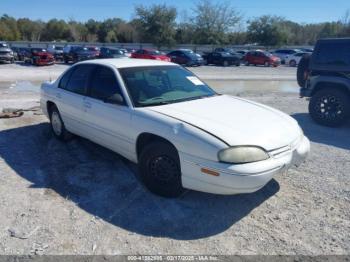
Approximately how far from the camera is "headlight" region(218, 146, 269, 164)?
3.25 meters

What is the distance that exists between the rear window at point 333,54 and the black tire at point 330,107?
61 cm

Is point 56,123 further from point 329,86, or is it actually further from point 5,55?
point 5,55

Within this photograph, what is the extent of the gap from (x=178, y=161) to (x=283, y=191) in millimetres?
1438

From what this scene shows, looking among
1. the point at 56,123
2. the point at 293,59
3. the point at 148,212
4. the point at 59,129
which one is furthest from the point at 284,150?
the point at 293,59

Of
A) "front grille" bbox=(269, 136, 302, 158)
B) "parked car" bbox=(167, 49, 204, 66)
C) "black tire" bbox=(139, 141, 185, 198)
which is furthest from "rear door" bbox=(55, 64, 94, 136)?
"parked car" bbox=(167, 49, 204, 66)

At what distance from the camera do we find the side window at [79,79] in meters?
5.04

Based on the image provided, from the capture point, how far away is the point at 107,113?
14.4ft

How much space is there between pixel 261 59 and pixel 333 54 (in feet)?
89.7

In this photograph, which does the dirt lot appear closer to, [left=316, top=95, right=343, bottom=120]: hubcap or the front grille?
the front grille

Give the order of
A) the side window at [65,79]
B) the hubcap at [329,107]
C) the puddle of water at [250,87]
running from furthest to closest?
the puddle of water at [250,87] < the hubcap at [329,107] < the side window at [65,79]

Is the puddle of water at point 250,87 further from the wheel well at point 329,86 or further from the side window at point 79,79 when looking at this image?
the side window at point 79,79

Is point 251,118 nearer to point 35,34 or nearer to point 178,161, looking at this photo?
point 178,161

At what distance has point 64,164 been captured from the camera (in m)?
4.87

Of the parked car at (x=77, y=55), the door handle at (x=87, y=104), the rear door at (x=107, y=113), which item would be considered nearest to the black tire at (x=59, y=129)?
the rear door at (x=107, y=113)
